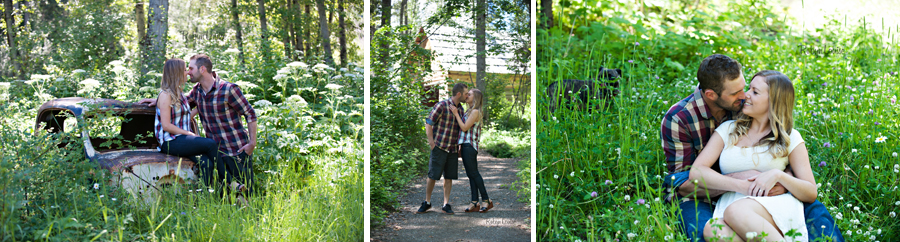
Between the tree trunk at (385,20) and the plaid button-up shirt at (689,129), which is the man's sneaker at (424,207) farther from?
the plaid button-up shirt at (689,129)

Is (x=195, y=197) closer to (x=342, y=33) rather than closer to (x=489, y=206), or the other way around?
(x=489, y=206)

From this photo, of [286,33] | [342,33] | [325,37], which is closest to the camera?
[342,33]

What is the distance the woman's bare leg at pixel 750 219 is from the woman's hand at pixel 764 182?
0.15 ft

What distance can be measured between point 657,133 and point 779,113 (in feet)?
4.01

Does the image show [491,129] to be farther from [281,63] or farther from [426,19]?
[281,63]

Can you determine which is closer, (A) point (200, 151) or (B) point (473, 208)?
(B) point (473, 208)

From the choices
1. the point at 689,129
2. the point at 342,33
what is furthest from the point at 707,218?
the point at 342,33

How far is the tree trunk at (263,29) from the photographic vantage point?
21.3 ft

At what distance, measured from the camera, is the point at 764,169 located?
2340 millimetres

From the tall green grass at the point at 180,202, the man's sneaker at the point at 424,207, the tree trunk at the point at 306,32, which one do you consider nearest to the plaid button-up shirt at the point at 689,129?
the man's sneaker at the point at 424,207

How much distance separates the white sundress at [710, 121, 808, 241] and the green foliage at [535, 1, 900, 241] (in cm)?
29

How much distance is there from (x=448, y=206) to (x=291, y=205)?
1101 millimetres

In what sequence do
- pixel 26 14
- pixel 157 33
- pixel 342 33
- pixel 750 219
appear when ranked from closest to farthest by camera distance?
pixel 750 219
pixel 342 33
pixel 157 33
pixel 26 14

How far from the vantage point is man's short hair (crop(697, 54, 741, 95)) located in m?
2.46
